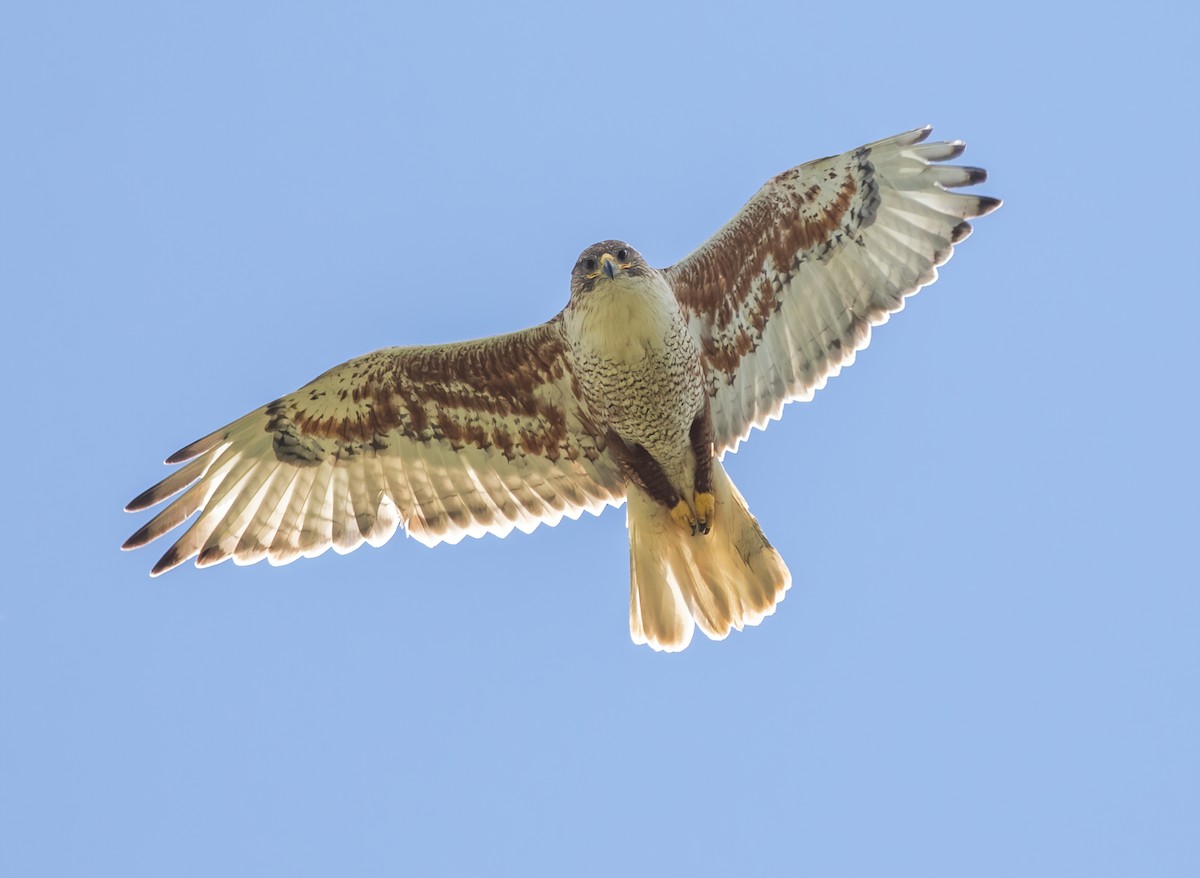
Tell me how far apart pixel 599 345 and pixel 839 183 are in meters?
1.86

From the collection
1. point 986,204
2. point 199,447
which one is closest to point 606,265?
point 986,204

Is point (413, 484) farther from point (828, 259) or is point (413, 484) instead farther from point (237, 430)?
point (828, 259)

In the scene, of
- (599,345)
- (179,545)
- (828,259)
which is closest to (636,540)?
(599,345)

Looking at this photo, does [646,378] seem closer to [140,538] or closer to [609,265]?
[609,265]

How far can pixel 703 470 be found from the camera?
9.41 meters

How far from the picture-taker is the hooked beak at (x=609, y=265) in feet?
28.2

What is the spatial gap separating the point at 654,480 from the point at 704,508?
34 centimetres

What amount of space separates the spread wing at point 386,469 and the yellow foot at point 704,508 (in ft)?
2.09

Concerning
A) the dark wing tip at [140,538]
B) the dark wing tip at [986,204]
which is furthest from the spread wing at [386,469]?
the dark wing tip at [986,204]

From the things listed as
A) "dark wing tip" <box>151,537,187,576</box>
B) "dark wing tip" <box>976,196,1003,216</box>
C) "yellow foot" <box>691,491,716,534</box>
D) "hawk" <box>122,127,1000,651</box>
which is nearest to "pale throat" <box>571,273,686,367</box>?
"hawk" <box>122,127,1000,651</box>

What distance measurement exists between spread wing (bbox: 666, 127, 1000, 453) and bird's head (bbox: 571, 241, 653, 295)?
70 centimetres

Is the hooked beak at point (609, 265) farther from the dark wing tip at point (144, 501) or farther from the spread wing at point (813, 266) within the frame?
the dark wing tip at point (144, 501)

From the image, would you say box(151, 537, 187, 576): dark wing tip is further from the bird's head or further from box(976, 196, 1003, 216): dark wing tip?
box(976, 196, 1003, 216): dark wing tip

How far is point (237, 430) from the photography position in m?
9.88
